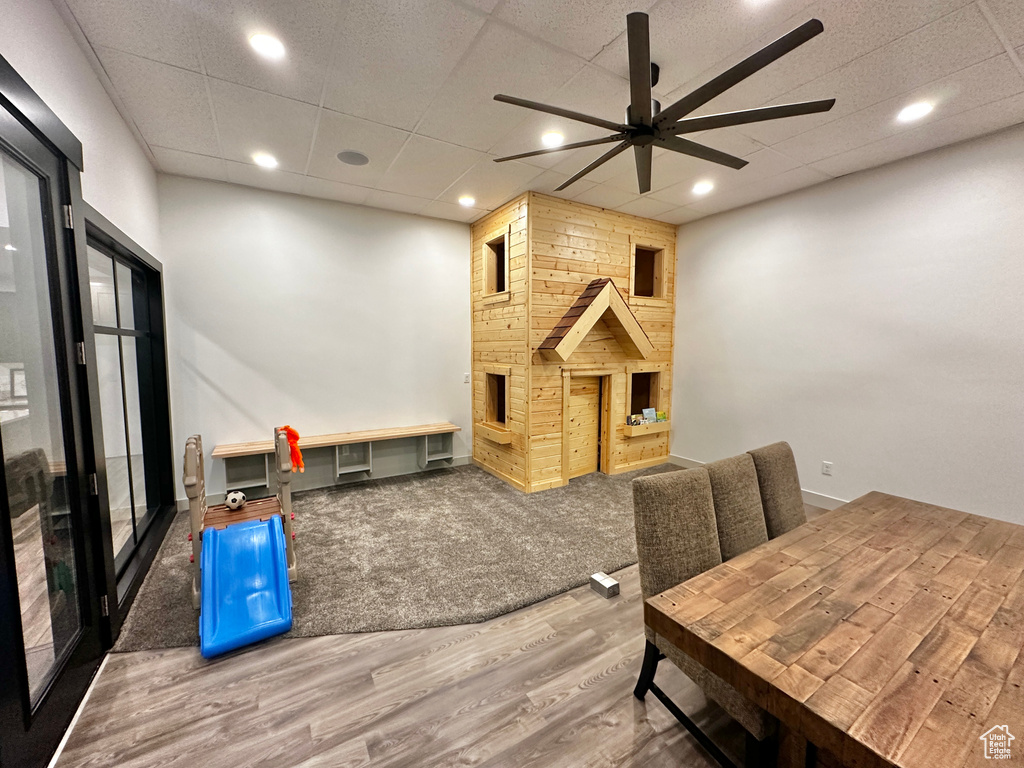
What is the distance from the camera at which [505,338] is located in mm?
4602

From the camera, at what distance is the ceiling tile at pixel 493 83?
2.12 m

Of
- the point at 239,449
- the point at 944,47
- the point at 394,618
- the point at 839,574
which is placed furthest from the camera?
the point at 239,449

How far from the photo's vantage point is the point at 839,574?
138 cm

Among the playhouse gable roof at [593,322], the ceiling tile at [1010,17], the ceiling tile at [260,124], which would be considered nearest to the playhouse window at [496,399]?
the playhouse gable roof at [593,322]

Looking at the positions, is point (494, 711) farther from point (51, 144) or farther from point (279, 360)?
point (279, 360)

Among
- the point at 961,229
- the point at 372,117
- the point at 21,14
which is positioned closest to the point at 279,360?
the point at 372,117

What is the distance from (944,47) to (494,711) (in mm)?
3935

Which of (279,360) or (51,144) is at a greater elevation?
(51,144)

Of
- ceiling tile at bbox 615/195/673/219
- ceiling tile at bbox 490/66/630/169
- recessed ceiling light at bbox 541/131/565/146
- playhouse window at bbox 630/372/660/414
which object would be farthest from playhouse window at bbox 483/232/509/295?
playhouse window at bbox 630/372/660/414

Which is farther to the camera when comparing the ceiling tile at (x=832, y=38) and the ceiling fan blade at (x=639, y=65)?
the ceiling tile at (x=832, y=38)

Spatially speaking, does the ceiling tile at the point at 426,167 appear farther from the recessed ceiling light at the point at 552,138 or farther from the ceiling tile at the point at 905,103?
the ceiling tile at the point at 905,103

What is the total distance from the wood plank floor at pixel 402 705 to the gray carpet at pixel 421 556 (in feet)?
0.60

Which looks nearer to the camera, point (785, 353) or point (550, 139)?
point (550, 139)

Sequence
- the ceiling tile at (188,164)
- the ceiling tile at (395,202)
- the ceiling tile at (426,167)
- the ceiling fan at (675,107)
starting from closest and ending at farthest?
the ceiling fan at (675,107) → the ceiling tile at (426,167) → the ceiling tile at (188,164) → the ceiling tile at (395,202)
